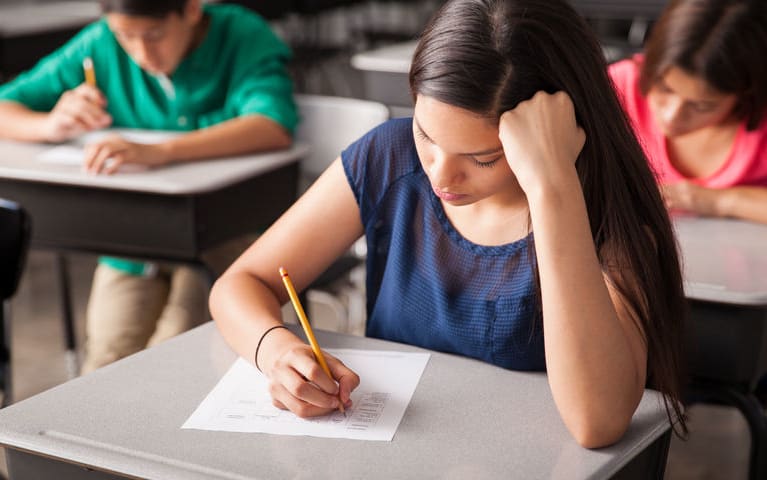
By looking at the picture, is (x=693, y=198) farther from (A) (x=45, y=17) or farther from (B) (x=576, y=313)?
(A) (x=45, y=17)

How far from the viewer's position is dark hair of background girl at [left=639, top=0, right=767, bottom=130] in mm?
1914

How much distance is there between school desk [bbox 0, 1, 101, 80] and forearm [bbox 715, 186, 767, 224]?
2897mm

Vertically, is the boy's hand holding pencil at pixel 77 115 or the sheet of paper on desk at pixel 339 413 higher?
the sheet of paper on desk at pixel 339 413

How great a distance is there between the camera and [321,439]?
1.10m

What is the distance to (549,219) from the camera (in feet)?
3.76

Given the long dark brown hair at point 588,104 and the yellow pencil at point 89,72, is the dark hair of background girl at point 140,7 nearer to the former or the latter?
the yellow pencil at point 89,72

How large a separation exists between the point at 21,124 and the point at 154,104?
32 cm

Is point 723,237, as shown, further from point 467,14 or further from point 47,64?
point 47,64

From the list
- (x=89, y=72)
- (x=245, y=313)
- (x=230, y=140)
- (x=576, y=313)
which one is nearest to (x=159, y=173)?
(x=230, y=140)

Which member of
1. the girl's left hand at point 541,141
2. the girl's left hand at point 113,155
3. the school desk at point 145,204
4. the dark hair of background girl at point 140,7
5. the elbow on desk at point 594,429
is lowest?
the school desk at point 145,204

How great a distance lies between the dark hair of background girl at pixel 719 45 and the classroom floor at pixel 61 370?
828mm

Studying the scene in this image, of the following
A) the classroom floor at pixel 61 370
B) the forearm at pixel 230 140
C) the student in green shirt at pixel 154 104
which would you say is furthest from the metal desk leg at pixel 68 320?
the forearm at pixel 230 140

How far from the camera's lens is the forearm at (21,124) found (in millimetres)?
2393

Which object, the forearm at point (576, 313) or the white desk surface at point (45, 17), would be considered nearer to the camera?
the forearm at point (576, 313)
